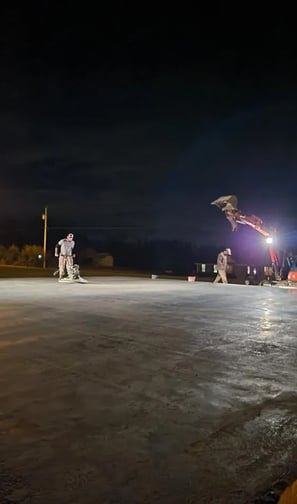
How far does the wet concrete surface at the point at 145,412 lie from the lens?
2.80 meters

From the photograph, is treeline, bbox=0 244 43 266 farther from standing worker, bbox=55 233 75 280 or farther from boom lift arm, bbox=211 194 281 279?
boom lift arm, bbox=211 194 281 279

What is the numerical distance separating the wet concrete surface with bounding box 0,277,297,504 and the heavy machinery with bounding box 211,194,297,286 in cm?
1204

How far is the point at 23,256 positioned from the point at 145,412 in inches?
1675

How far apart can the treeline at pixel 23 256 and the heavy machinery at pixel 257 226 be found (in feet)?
86.5

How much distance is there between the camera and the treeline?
143 ft

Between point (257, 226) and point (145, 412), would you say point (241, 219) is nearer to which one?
point (257, 226)

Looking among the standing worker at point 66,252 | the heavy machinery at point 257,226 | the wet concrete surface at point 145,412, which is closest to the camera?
the wet concrete surface at point 145,412

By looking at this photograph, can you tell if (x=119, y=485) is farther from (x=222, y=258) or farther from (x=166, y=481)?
(x=222, y=258)

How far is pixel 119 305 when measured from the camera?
11.1 metres

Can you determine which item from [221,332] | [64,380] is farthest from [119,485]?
[221,332]

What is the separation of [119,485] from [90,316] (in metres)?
6.55

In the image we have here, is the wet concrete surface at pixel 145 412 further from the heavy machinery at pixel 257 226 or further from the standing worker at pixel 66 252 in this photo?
the heavy machinery at pixel 257 226

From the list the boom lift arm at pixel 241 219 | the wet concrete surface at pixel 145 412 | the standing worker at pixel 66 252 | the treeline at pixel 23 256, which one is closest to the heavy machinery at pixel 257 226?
the boom lift arm at pixel 241 219

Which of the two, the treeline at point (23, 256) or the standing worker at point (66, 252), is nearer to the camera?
the standing worker at point (66, 252)
